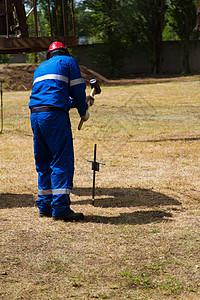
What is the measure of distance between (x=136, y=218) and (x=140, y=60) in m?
32.7

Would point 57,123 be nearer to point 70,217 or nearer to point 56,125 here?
point 56,125

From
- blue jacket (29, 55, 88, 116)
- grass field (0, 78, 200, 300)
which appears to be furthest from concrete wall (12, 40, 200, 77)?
blue jacket (29, 55, 88, 116)

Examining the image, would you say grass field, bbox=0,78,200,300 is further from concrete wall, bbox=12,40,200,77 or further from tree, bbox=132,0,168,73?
concrete wall, bbox=12,40,200,77

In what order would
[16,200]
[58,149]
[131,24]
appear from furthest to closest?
1. [131,24]
2. [16,200]
3. [58,149]

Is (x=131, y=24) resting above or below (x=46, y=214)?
above

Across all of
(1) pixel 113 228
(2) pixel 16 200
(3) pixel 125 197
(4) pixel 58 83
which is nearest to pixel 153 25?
(3) pixel 125 197

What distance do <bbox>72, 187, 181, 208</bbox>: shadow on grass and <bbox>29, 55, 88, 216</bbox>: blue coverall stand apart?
939 mm

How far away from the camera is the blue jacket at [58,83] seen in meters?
4.90

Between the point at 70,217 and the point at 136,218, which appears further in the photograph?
the point at 136,218

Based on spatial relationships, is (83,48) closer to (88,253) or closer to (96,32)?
(96,32)

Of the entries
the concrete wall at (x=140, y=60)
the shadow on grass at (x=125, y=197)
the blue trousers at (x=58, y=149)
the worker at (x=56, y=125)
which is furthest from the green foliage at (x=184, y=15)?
the blue trousers at (x=58, y=149)

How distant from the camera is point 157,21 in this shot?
32594 mm

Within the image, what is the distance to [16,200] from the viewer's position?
5.91 meters

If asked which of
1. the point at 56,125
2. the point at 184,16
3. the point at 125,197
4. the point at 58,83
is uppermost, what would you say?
the point at 184,16
